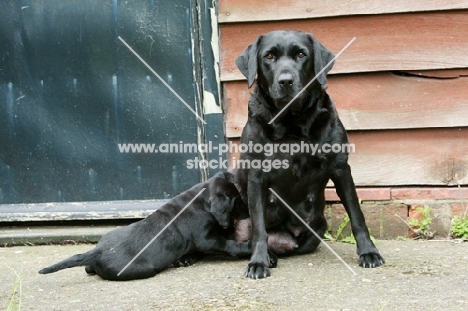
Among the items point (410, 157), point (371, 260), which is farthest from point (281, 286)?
point (410, 157)

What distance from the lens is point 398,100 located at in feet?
15.0

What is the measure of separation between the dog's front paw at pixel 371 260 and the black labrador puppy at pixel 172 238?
715mm

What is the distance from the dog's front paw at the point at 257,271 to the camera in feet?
11.9

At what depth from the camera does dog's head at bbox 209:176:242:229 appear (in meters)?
4.00

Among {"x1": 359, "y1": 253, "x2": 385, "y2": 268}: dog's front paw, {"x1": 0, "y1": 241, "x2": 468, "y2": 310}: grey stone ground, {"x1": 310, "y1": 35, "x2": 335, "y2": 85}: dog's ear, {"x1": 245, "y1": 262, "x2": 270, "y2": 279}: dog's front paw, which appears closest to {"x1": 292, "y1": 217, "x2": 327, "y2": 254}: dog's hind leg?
{"x1": 0, "y1": 241, "x2": 468, "y2": 310}: grey stone ground

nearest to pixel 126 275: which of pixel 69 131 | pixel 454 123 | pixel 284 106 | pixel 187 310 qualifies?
pixel 187 310

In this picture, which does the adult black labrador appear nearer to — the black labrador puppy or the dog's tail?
the black labrador puppy

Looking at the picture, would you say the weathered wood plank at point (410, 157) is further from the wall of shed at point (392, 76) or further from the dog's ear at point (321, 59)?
the dog's ear at point (321, 59)

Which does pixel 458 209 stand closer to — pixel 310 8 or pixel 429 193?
pixel 429 193

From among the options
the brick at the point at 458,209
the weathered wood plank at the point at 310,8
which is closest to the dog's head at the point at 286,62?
the weathered wood plank at the point at 310,8

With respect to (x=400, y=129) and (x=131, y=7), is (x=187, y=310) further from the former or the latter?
(x=131, y=7)

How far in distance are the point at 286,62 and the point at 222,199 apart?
0.94 m

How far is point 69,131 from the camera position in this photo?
4.95 meters

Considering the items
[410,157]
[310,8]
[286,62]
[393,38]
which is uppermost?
[310,8]
